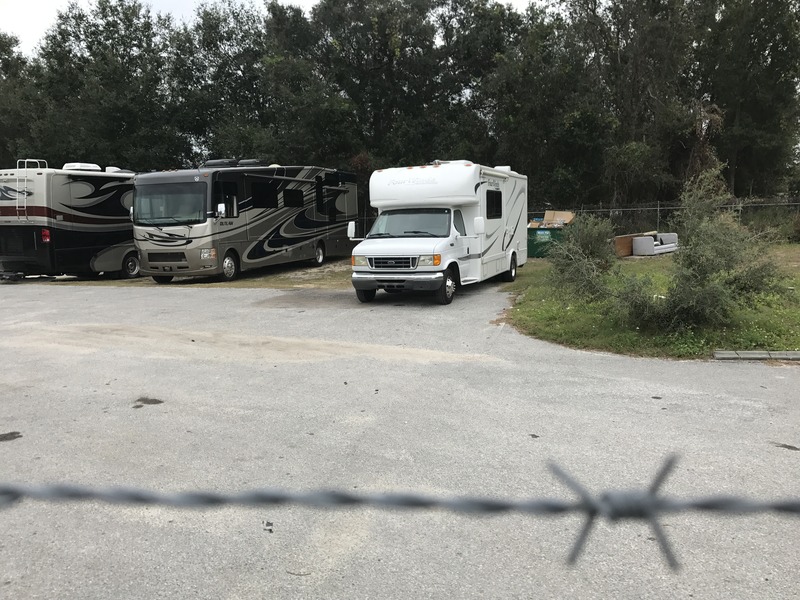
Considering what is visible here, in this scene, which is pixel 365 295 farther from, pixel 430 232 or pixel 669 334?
pixel 669 334

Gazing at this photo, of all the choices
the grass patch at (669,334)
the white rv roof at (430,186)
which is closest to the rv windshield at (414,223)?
the white rv roof at (430,186)

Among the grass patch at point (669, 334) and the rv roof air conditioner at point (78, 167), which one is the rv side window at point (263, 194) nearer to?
the rv roof air conditioner at point (78, 167)

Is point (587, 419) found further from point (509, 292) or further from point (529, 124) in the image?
point (529, 124)

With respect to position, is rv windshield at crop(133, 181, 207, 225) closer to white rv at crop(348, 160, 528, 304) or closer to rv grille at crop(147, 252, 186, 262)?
rv grille at crop(147, 252, 186, 262)

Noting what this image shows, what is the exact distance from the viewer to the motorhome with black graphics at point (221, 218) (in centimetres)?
1697

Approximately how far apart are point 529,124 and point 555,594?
25673 mm

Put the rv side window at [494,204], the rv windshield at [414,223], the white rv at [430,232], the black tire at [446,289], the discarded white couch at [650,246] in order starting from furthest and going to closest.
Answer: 1. the discarded white couch at [650,246]
2. the rv side window at [494,204]
3. the rv windshield at [414,223]
4. the black tire at [446,289]
5. the white rv at [430,232]

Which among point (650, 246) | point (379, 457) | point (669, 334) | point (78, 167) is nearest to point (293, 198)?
point (78, 167)

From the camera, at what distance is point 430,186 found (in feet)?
42.2

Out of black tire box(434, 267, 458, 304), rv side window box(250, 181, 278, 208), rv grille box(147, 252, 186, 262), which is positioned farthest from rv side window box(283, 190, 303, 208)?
black tire box(434, 267, 458, 304)

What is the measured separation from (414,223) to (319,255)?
9718 millimetres

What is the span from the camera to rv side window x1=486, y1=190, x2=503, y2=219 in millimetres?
13945

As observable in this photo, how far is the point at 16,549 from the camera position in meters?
3.33

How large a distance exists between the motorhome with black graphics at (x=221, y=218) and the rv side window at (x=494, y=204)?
7.28m
